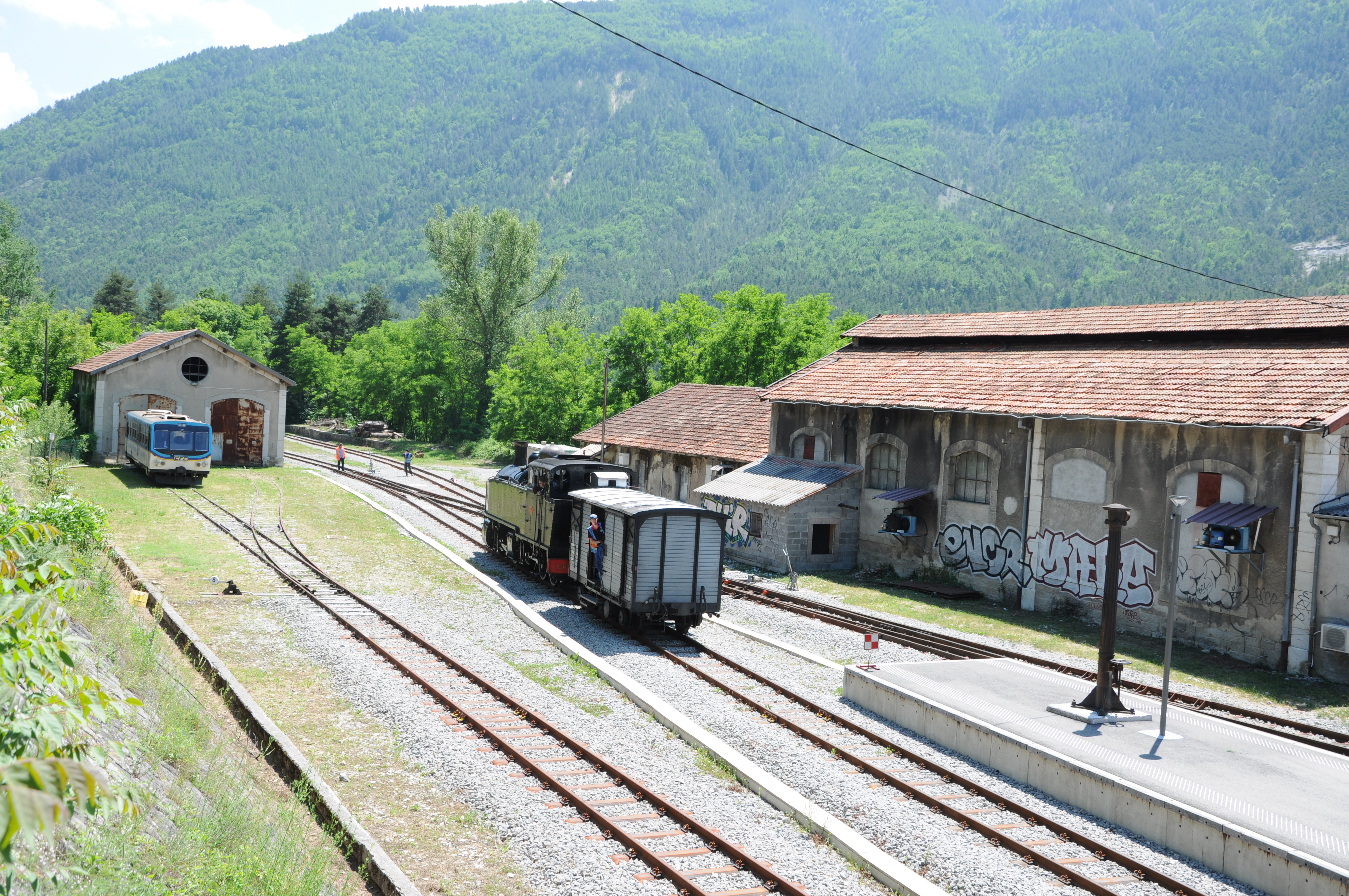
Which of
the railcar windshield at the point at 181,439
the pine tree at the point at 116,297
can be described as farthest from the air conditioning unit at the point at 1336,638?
the pine tree at the point at 116,297

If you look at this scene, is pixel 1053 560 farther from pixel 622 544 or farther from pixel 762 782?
pixel 762 782

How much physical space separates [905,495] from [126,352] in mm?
36994

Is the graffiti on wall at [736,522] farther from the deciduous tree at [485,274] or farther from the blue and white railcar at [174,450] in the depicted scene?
the deciduous tree at [485,274]

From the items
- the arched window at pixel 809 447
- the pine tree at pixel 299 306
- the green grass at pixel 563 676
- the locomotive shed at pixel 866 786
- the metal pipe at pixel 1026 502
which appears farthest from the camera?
the pine tree at pixel 299 306

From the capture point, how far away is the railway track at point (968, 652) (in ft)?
51.2

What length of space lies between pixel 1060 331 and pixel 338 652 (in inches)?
892

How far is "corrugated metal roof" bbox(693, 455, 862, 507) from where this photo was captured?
3009 centimetres

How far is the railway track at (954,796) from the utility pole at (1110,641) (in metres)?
3.08

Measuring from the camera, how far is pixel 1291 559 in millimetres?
19641

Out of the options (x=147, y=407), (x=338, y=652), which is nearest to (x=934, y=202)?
(x=147, y=407)

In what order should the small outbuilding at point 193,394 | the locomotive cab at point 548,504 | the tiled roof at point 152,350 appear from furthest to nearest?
the small outbuilding at point 193,394 → the tiled roof at point 152,350 → the locomotive cab at point 548,504

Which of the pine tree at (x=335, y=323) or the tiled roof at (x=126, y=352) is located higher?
the pine tree at (x=335, y=323)

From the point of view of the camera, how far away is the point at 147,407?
43094 millimetres

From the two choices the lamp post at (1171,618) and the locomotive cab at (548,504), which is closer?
the lamp post at (1171,618)
